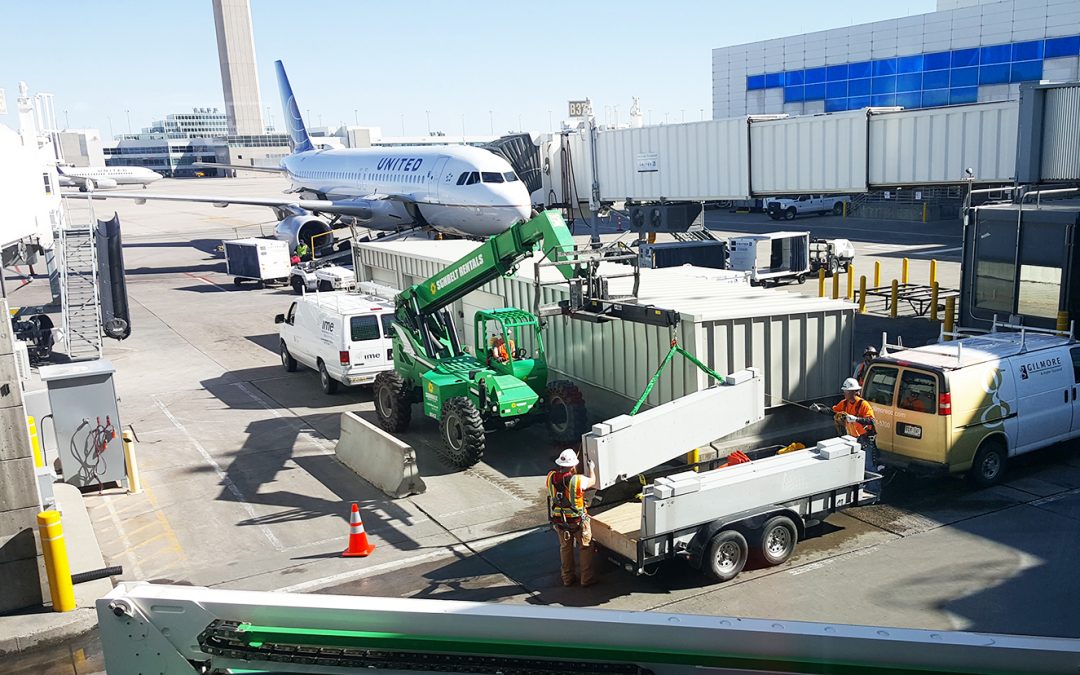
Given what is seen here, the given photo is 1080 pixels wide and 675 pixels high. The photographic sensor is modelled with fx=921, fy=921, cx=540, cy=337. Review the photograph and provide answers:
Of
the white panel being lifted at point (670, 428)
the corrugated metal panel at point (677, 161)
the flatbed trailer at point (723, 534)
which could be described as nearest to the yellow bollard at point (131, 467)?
the flatbed trailer at point (723, 534)

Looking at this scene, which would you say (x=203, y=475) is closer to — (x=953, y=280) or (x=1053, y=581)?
(x=1053, y=581)

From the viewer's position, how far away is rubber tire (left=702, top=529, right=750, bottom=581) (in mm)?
10664

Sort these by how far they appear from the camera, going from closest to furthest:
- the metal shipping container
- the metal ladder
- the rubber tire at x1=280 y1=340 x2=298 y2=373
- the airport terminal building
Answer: the metal shipping container < the metal ladder < the rubber tire at x1=280 y1=340 x2=298 y2=373 < the airport terminal building

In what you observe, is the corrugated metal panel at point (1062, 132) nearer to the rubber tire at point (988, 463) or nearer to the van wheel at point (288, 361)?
the rubber tire at point (988, 463)

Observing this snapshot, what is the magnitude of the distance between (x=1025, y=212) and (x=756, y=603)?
1297 cm

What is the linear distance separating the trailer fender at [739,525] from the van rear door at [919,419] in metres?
2.84

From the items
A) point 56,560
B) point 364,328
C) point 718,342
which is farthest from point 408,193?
point 56,560

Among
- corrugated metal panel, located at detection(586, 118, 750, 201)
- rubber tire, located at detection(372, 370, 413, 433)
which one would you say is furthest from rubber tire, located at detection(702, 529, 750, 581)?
corrugated metal panel, located at detection(586, 118, 750, 201)

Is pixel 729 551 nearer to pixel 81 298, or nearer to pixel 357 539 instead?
pixel 357 539

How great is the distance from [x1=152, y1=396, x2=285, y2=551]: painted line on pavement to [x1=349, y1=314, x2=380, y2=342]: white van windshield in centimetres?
386

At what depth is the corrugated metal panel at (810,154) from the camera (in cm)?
2517

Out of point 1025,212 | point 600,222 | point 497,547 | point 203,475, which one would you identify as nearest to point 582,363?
point 497,547

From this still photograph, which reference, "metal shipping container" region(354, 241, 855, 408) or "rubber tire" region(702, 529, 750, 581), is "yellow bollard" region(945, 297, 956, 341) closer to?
"metal shipping container" region(354, 241, 855, 408)

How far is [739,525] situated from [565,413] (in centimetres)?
518
